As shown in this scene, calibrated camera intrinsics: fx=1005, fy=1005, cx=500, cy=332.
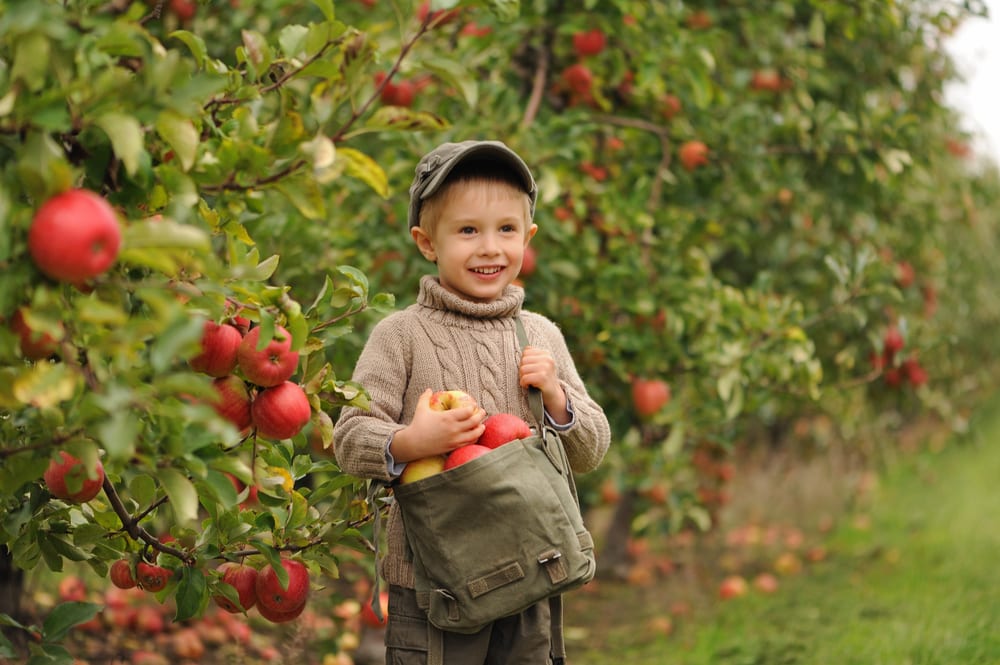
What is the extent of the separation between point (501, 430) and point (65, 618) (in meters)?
0.91

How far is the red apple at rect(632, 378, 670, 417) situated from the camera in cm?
354

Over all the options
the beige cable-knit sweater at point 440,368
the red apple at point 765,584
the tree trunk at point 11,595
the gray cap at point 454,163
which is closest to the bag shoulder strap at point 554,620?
the beige cable-knit sweater at point 440,368

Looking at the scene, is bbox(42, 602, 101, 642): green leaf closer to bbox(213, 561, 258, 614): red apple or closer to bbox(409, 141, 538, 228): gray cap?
bbox(213, 561, 258, 614): red apple

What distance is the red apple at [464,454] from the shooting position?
1.79 metres

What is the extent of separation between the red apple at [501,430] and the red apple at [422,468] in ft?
0.28

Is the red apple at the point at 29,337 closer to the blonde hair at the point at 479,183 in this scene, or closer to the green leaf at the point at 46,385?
the green leaf at the point at 46,385

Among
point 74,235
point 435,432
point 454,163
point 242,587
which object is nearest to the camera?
point 74,235

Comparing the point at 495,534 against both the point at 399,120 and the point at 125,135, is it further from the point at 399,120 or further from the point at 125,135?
the point at 125,135

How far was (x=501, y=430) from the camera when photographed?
6.05ft

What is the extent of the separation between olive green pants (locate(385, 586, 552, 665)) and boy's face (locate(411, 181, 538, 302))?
0.62 m

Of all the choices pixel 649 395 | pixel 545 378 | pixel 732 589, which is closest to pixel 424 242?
pixel 545 378

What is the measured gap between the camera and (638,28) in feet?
11.3

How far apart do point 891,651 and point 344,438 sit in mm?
2260

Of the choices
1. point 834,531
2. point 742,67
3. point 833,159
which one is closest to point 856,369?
point 833,159
